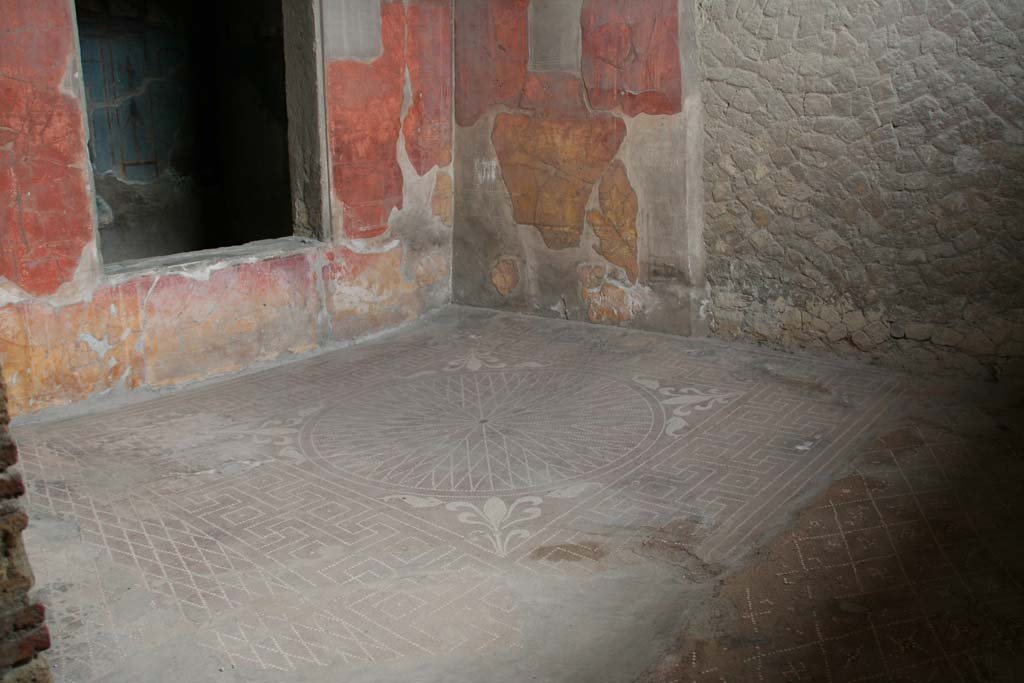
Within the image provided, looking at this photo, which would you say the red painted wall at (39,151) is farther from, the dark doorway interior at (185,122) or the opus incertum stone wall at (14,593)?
the opus incertum stone wall at (14,593)

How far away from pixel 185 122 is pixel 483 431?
14.2ft

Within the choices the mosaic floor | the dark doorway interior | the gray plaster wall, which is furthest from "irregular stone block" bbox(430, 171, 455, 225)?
the gray plaster wall

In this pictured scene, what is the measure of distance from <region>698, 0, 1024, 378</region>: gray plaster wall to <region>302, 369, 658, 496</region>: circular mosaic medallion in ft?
3.70

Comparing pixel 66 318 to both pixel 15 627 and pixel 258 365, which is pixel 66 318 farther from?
pixel 15 627

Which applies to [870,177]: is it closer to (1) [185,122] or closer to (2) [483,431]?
(2) [483,431]

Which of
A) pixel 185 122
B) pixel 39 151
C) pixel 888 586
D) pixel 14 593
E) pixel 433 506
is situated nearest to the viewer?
pixel 14 593

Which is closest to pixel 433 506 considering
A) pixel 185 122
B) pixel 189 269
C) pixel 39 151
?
pixel 189 269

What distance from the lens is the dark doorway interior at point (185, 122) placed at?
6.55m

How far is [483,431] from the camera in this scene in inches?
159

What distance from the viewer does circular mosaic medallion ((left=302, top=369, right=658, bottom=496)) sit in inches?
142

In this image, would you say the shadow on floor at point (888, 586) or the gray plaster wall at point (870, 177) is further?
the gray plaster wall at point (870, 177)

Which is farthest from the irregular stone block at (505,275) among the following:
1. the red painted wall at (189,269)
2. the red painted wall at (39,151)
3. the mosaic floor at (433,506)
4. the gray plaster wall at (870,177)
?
the red painted wall at (39,151)

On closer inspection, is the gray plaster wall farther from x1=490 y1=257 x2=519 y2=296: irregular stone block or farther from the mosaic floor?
x1=490 y1=257 x2=519 y2=296: irregular stone block

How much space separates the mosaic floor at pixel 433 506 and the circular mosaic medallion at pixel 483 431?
14 mm
